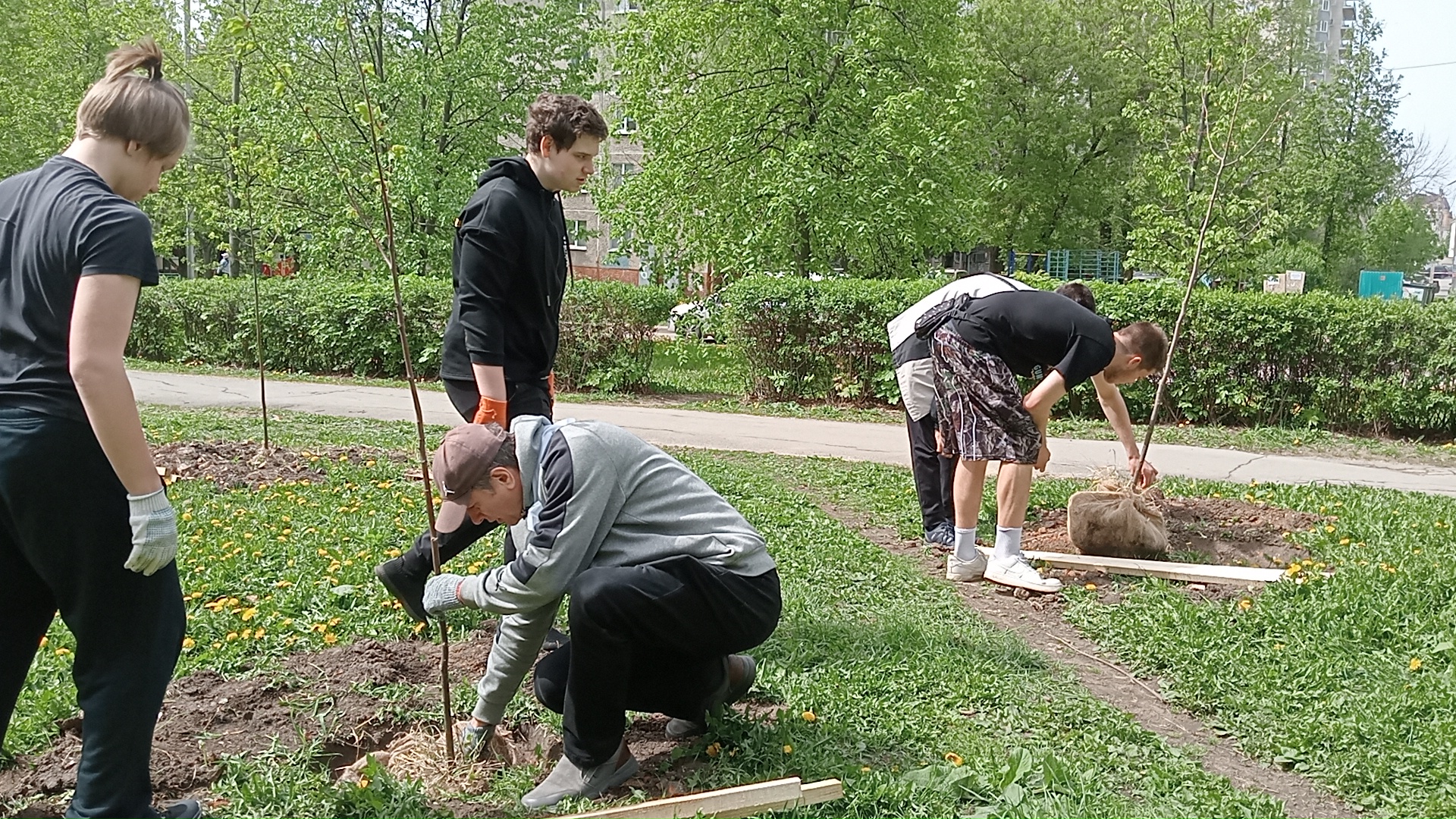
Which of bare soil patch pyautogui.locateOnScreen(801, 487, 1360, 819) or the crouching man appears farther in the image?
bare soil patch pyautogui.locateOnScreen(801, 487, 1360, 819)

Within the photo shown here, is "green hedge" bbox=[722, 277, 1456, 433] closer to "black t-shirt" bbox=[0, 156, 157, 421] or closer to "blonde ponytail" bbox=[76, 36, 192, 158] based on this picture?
"blonde ponytail" bbox=[76, 36, 192, 158]

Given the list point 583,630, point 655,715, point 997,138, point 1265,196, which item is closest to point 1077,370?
point 655,715

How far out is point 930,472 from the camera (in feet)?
20.2

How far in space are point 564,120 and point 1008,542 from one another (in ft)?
9.67

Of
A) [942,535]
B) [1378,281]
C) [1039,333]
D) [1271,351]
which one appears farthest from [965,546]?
[1378,281]

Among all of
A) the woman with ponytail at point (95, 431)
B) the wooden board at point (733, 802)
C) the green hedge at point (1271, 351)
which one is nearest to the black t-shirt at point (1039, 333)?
the wooden board at point (733, 802)

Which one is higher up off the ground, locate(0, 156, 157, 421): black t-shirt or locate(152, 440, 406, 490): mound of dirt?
locate(0, 156, 157, 421): black t-shirt

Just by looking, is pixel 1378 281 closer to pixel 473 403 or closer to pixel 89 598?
pixel 473 403

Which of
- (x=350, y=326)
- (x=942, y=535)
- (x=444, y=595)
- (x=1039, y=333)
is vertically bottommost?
(x=942, y=535)

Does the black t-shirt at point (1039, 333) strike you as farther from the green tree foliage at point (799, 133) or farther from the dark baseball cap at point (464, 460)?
the green tree foliage at point (799, 133)

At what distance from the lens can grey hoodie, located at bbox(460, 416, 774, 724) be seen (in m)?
2.85

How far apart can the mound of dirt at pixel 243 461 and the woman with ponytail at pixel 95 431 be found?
4.57 metres

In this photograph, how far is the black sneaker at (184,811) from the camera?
2838mm

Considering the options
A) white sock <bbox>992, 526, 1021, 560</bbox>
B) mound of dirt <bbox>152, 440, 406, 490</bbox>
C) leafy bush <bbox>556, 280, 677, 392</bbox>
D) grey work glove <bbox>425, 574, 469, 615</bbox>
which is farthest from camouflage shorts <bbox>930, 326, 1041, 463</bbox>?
leafy bush <bbox>556, 280, 677, 392</bbox>
